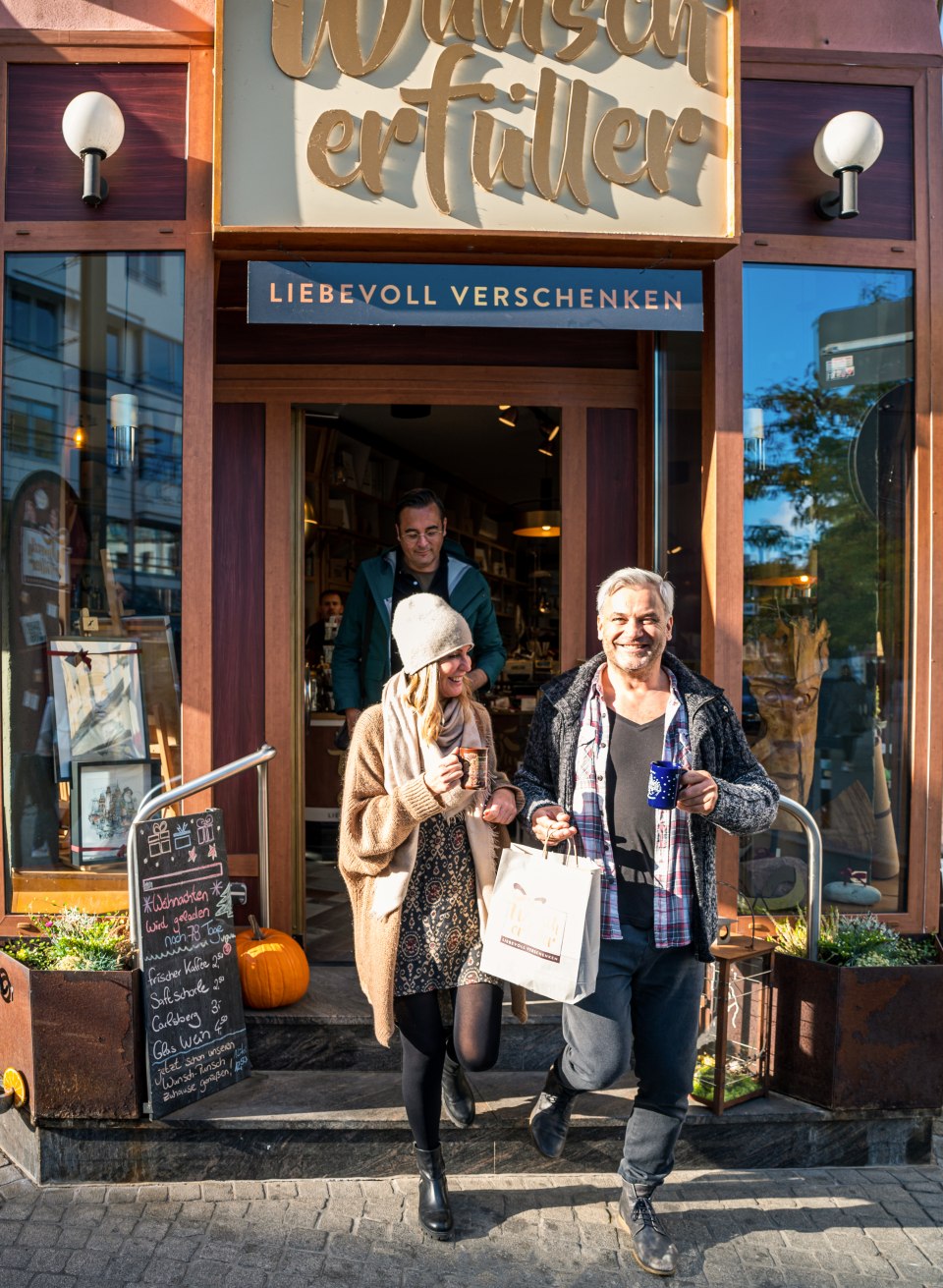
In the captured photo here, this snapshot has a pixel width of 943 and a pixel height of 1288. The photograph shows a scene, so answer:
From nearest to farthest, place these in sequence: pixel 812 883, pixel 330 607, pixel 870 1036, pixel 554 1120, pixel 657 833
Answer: pixel 657 833 → pixel 554 1120 → pixel 870 1036 → pixel 812 883 → pixel 330 607

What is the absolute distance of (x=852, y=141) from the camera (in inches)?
163

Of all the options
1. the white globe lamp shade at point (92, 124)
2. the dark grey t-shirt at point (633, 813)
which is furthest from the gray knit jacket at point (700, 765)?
the white globe lamp shade at point (92, 124)


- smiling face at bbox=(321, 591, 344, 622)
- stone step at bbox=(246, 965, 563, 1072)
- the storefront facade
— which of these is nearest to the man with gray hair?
stone step at bbox=(246, 965, 563, 1072)

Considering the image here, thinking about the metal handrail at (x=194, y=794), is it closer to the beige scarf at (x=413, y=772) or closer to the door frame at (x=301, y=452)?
the door frame at (x=301, y=452)

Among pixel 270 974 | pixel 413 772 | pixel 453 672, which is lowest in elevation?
pixel 270 974

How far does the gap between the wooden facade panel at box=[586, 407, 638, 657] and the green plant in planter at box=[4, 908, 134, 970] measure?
7.97 feet

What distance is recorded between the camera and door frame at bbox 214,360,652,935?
5.00 metres

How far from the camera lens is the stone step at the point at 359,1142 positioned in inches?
139

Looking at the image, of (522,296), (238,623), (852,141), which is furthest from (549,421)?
(852,141)

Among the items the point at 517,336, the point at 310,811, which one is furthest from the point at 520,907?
the point at 310,811

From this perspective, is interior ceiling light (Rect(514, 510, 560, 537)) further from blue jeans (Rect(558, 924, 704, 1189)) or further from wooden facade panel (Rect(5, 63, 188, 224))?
blue jeans (Rect(558, 924, 704, 1189))

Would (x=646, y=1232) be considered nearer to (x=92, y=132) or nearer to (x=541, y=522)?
(x=92, y=132)

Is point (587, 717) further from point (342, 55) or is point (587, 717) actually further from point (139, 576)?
point (342, 55)

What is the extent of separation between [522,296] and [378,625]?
58.2 inches
